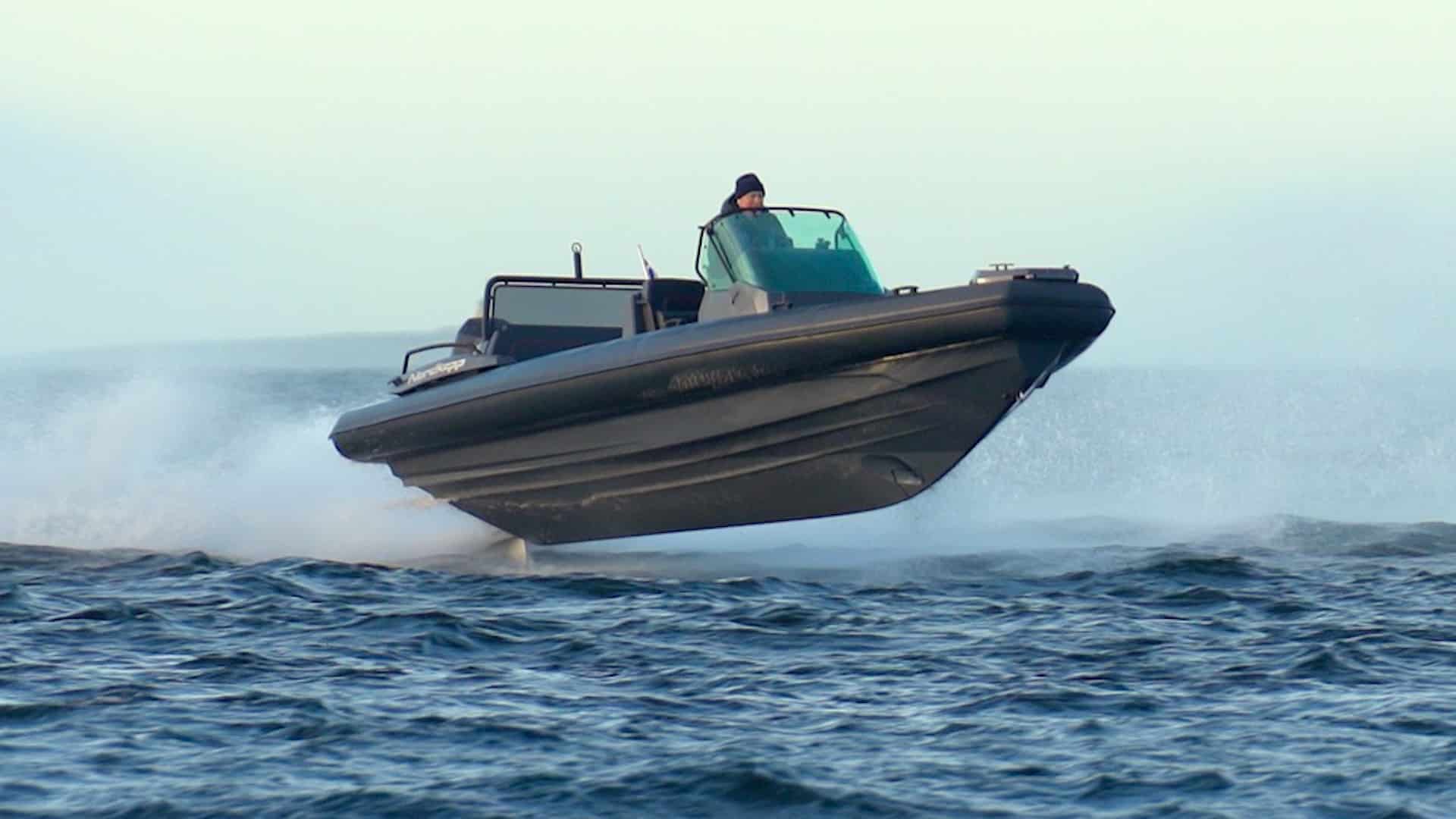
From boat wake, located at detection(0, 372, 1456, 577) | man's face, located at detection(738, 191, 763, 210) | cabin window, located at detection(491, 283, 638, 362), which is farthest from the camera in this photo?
cabin window, located at detection(491, 283, 638, 362)

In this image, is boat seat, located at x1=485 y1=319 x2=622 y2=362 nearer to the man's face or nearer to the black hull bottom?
the black hull bottom

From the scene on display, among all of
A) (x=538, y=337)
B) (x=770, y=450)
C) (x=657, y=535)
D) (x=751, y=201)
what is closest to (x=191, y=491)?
(x=538, y=337)

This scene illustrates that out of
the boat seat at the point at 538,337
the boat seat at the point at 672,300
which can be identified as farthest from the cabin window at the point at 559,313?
the boat seat at the point at 672,300

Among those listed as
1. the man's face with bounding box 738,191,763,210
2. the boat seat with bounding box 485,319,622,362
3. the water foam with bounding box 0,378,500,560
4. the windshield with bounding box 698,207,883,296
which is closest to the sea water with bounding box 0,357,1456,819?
the water foam with bounding box 0,378,500,560

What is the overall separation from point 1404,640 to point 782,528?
465 cm

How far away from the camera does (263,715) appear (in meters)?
6.22

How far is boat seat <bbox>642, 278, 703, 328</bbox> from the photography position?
1054 centimetres

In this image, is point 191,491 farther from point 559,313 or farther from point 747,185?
point 747,185

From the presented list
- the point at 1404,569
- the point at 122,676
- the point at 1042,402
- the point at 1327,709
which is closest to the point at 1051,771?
the point at 1327,709

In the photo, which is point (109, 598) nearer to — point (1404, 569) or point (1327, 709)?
point (1327, 709)

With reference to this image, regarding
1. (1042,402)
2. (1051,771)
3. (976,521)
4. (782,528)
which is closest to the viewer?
(1051,771)

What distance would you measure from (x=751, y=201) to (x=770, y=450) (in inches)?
62.1

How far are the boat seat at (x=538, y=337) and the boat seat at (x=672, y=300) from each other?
448mm

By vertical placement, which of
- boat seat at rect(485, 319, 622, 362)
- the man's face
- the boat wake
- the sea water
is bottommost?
the sea water
